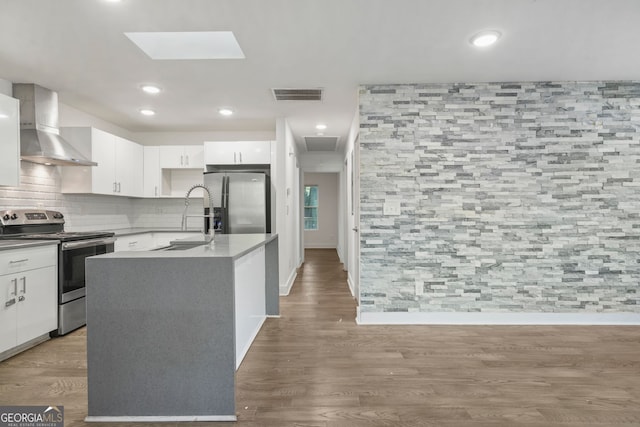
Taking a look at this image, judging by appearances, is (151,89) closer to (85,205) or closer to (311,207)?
(85,205)

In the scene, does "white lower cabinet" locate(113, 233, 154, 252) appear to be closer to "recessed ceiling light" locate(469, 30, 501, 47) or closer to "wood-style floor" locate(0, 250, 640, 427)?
"wood-style floor" locate(0, 250, 640, 427)

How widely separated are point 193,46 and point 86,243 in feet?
7.07

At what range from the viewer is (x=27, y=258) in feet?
9.02

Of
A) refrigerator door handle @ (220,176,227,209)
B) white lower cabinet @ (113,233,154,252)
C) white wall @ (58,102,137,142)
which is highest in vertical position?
white wall @ (58,102,137,142)

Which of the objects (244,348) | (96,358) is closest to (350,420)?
(244,348)

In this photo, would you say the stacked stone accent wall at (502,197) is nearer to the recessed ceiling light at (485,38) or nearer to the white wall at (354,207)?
the white wall at (354,207)

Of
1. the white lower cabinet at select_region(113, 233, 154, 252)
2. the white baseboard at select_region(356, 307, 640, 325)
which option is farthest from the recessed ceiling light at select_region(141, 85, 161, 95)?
the white baseboard at select_region(356, 307, 640, 325)

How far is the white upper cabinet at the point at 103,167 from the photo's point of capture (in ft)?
12.8

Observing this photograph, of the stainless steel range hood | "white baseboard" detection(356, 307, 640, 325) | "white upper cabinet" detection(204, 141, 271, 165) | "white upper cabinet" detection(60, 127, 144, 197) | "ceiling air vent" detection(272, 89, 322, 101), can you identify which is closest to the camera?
the stainless steel range hood

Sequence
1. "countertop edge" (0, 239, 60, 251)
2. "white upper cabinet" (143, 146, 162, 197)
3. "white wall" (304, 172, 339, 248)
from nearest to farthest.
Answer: "countertop edge" (0, 239, 60, 251) → "white upper cabinet" (143, 146, 162, 197) → "white wall" (304, 172, 339, 248)

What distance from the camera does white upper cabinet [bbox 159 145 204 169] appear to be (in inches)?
196

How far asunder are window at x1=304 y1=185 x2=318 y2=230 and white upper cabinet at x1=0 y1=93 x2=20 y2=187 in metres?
7.96

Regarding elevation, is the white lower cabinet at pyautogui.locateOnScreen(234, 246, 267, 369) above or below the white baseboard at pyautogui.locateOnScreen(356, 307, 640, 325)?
above

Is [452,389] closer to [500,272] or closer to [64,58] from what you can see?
[500,272]
